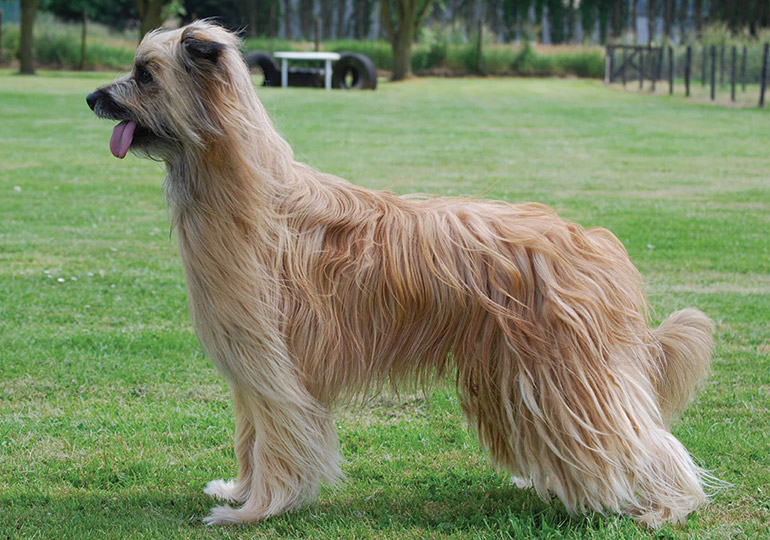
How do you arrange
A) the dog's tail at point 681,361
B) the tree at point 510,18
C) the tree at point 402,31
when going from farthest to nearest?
1. the tree at point 510,18
2. the tree at point 402,31
3. the dog's tail at point 681,361

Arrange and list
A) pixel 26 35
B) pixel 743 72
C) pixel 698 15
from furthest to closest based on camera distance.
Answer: pixel 698 15, pixel 26 35, pixel 743 72

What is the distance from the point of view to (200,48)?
3.59 m

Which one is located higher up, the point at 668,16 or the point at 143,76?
the point at 668,16

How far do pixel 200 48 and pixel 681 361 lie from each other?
2.46 metres

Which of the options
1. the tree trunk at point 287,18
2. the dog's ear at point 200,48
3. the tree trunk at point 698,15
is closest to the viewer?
the dog's ear at point 200,48

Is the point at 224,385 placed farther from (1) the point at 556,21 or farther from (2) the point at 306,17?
(1) the point at 556,21

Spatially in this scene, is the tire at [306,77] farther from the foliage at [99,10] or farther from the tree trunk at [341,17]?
the foliage at [99,10]

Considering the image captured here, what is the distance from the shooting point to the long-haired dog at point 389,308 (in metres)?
3.76

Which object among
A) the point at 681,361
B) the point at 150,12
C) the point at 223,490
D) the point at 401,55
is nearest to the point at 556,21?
the point at 401,55

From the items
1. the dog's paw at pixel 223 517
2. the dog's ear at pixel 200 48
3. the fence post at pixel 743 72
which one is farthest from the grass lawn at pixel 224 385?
the fence post at pixel 743 72

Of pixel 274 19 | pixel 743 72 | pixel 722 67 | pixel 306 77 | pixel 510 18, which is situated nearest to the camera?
pixel 743 72

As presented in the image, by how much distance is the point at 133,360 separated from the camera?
637 centimetres

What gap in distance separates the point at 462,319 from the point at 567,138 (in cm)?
1795

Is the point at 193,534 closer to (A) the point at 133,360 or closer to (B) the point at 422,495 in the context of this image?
(B) the point at 422,495
